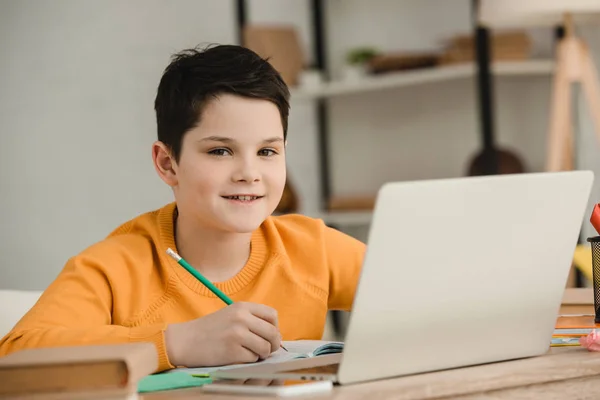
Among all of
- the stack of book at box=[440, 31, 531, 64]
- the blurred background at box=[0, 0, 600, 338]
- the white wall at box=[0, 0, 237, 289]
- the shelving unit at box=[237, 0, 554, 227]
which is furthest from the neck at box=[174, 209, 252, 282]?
the white wall at box=[0, 0, 237, 289]

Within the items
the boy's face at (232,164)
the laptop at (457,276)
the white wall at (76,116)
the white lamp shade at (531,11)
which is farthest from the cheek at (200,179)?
the white wall at (76,116)

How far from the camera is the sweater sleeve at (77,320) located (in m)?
1.13

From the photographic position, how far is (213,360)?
1093 millimetres

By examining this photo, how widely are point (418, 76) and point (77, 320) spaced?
2493 millimetres

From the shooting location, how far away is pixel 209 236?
1386mm

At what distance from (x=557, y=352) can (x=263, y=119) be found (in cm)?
50

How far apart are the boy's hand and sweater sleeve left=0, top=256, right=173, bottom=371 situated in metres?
0.02

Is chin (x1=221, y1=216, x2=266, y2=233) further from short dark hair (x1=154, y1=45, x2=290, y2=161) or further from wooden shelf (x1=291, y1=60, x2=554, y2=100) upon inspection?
wooden shelf (x1=291, y1=60, x2=554, y2=100)

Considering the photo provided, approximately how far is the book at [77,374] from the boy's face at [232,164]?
1.63 ft

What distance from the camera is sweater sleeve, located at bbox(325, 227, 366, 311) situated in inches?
59.1

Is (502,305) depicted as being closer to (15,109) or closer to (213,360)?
(213,360)

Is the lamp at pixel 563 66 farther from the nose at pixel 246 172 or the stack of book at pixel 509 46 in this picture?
the nose at pixel 246 172

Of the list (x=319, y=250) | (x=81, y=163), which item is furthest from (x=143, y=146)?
(x=319, y=250)

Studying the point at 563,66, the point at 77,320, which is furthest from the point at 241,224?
the point at 563,66
